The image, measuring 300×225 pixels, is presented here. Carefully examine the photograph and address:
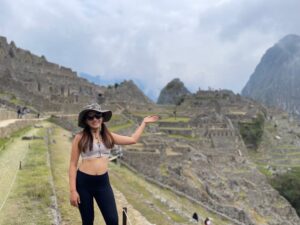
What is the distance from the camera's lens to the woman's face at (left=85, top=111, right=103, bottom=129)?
524 centimetres

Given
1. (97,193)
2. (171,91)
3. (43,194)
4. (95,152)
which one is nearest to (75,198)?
(97,193)

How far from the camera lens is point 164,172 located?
86.1 ft

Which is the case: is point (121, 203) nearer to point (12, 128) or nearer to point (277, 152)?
point (12, 128)

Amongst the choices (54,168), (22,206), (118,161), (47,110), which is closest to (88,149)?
(22,206)

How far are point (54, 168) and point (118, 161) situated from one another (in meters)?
10.9

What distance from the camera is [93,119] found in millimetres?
5242

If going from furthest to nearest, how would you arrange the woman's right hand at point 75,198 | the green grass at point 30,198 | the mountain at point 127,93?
1. the mountain at point 127,93
2. the green grass at point 30,198
3. the woman's right hand at point 75,198

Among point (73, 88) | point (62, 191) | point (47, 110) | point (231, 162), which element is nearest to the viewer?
point (62, 191)

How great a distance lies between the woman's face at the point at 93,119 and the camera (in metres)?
5.24

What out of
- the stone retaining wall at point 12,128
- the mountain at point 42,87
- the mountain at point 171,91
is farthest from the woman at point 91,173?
the mountain at point 171,91

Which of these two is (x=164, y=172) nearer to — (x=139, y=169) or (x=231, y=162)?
(x=139, y=169)

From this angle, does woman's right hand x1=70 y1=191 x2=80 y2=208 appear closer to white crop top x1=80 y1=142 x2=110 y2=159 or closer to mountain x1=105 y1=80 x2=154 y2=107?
white crop top x1=80 y1=142 x2=110 y2=159

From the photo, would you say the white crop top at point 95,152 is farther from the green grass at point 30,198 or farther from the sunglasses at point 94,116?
the green grass at point 30,198

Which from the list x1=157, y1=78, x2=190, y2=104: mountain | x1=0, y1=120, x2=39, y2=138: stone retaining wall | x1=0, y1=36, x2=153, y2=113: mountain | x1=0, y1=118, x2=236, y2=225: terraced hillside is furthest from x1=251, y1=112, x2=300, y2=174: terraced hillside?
x1=157, y1=78, x2=190, y2=104: mountain
